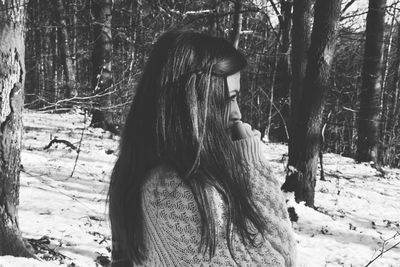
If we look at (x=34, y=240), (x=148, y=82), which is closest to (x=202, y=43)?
(x=148, y=82)

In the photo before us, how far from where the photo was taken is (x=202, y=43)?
118 centimetres

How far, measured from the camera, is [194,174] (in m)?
1.02

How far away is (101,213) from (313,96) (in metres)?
3.28

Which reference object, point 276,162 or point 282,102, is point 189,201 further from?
point 282,102

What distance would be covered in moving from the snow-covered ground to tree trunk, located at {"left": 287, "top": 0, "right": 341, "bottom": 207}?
1.60 ft

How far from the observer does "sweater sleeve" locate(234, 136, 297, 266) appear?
1144 millimetres

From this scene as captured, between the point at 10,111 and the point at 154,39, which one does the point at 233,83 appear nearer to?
the point at 10,111

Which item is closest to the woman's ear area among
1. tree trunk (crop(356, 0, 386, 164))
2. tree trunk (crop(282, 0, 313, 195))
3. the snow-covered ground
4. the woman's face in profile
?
the woman's face in profile

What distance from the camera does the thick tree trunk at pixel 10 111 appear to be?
3.14m

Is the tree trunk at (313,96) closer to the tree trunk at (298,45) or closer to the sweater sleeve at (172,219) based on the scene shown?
the tree trunk at (298,45)

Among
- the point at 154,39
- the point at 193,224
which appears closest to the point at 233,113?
the point at 193,224

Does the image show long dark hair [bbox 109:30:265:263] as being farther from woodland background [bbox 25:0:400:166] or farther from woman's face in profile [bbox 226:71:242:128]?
woodland background [bbox 25:0:400:166]

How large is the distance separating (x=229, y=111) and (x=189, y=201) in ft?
1.05

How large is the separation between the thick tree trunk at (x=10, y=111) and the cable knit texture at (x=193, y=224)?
244 cm
